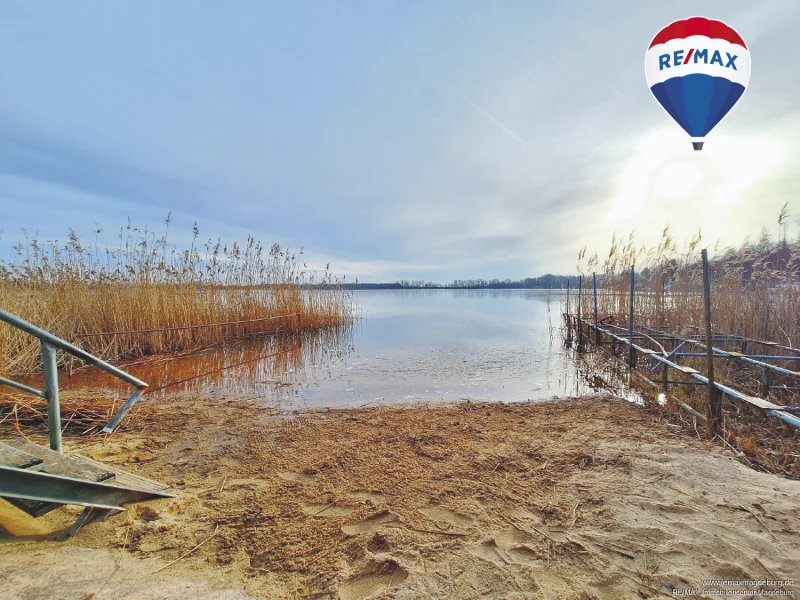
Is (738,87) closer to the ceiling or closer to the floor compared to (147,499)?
closer to the ceiling

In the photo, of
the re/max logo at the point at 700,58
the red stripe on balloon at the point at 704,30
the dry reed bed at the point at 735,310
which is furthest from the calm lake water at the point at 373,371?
the red stripe on balloon at the point at 704,30

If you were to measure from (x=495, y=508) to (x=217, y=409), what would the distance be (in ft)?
11.7

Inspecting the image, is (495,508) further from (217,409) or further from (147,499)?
(217,409)

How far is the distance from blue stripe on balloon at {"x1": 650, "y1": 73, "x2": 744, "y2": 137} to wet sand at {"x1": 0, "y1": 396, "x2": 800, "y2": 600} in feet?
10.1

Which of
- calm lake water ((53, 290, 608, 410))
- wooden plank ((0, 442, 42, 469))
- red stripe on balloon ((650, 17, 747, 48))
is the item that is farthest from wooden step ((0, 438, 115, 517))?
red stripe on balloon ((650, 17, 747, 48))

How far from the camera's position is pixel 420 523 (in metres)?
2.01

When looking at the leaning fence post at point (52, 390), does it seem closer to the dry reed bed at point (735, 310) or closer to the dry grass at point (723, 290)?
the dry reed bed at point (735, 310)

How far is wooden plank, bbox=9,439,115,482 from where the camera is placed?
1987 millimetres

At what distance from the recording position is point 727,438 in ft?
10.1

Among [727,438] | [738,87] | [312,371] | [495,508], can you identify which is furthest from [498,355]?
[495,508]

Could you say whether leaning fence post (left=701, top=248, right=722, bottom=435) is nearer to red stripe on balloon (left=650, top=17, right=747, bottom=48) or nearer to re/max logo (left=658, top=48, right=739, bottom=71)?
re/max logo (left=658, top=48, right=739, bottom=71)

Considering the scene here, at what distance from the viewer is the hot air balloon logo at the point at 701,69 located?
3600mm

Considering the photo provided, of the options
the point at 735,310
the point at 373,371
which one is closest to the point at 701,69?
the point at 735,310

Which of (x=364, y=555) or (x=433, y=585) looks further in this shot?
(x=364, y=555)
